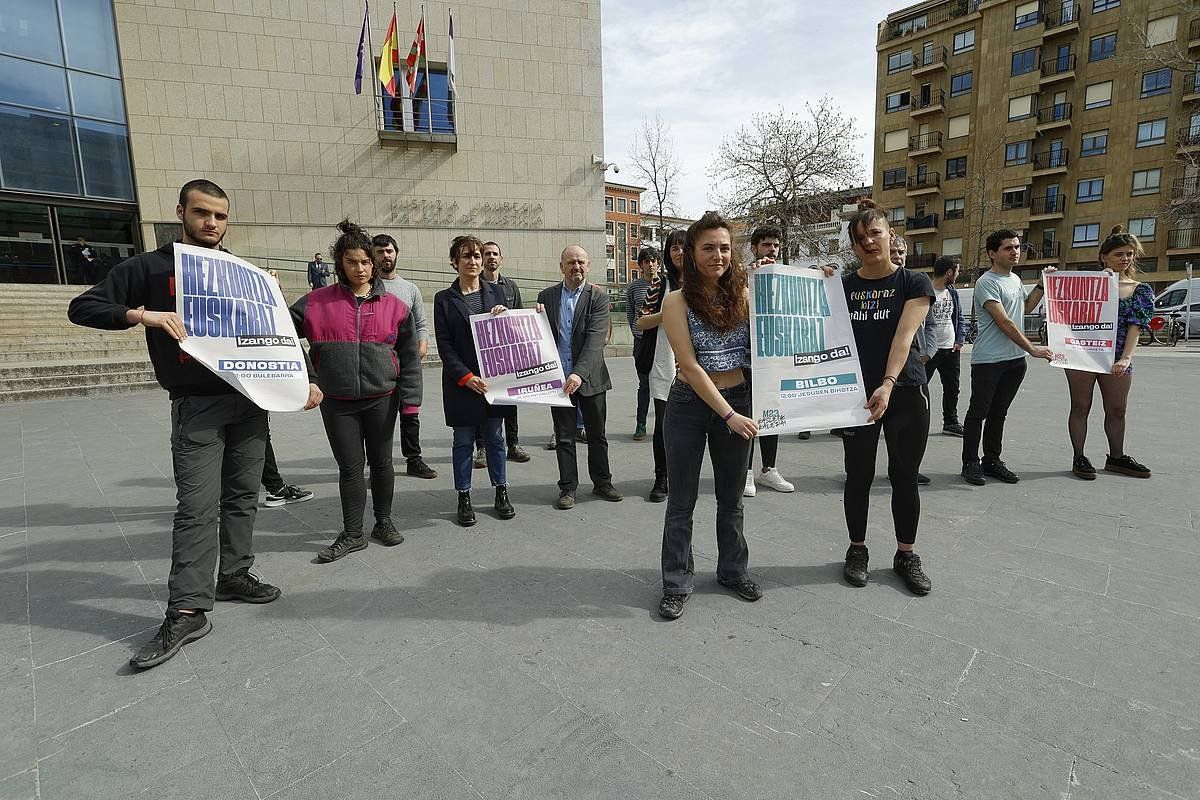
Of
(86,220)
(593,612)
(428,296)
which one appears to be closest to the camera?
(593,612)

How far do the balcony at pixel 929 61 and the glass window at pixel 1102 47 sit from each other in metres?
8.38

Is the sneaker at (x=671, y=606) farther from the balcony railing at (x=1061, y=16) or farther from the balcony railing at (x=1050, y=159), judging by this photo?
the balcony railing at (x=1061, y=16)

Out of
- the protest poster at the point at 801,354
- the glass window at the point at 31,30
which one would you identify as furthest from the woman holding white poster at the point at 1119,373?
the glass window at the point at 31,30

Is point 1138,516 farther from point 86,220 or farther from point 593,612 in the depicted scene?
point 86,220

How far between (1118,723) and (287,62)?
24.4m

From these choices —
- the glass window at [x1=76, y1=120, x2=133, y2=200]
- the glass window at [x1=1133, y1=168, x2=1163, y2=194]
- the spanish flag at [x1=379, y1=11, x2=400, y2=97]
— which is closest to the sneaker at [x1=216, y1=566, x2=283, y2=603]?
the spanish flag at [x1=379, y1=11, x2=400, y2=97]

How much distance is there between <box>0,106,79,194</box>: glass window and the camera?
16.7 meters

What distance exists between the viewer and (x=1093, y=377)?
16.3 feet

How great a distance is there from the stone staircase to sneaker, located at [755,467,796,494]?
1215 centimetres

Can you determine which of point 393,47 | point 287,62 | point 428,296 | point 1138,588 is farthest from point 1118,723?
point 287,62

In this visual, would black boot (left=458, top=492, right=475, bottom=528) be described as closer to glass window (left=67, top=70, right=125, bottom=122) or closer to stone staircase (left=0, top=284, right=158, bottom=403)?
stone staircase (left=0, top=284, right=158, bottom=403)

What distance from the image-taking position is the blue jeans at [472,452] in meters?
4.20

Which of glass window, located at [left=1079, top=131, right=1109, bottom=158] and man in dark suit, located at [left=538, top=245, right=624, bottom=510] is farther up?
glass window, located at [left=1079, top=131, right=1109, bottom=158]

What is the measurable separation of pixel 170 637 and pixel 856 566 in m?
3.36
